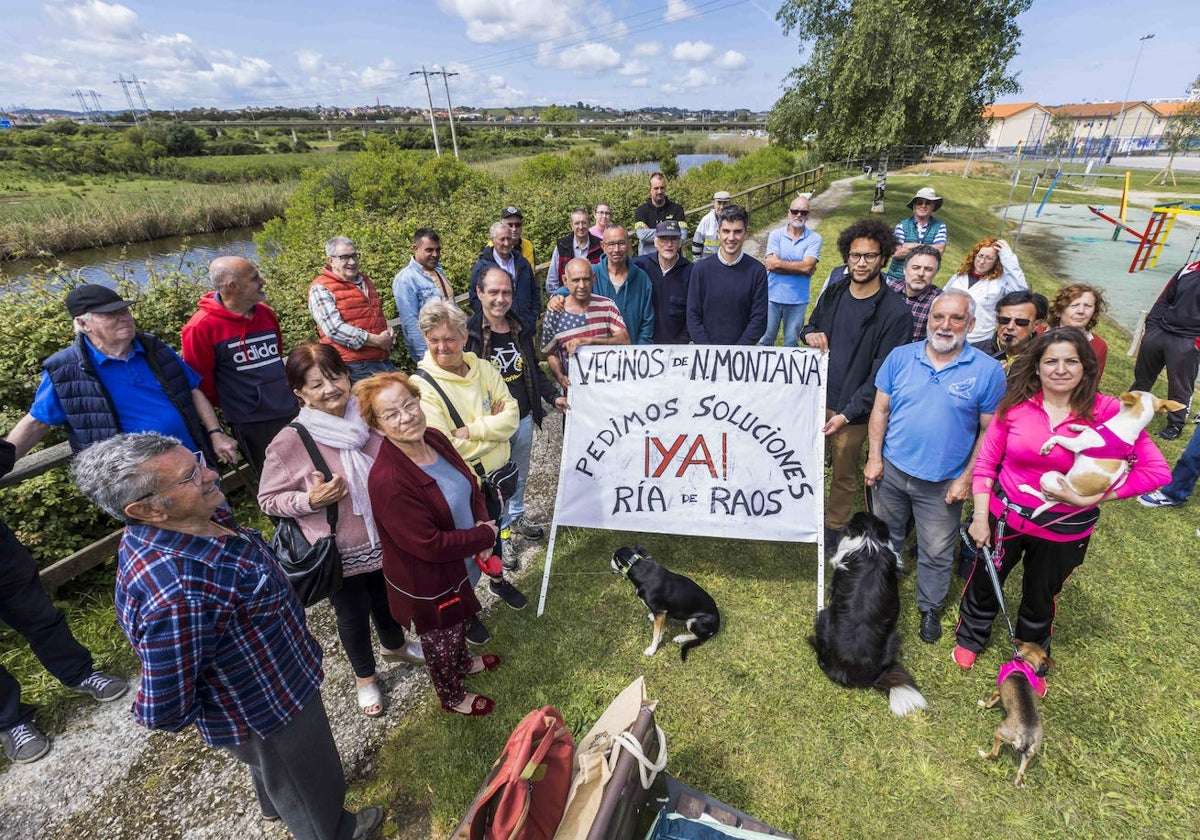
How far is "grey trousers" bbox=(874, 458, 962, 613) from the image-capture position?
10.7ft

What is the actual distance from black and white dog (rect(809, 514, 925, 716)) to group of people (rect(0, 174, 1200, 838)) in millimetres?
438

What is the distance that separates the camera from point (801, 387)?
11.7ft

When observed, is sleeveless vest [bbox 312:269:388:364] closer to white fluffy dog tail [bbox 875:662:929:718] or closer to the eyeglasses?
the eyeglasses

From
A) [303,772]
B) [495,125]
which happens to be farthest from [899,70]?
[495,125]

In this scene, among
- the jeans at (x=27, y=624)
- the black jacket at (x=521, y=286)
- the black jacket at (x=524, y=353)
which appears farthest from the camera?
the black jacket at (x=521, y=286)

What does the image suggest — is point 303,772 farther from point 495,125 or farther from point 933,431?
point 495,125

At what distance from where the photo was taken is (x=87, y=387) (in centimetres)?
286

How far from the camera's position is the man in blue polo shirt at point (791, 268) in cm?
585

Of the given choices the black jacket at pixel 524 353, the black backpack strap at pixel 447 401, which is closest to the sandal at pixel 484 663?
the black backpack strap at pixel 447 401

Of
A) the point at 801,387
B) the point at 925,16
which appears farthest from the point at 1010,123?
the point at 801,387

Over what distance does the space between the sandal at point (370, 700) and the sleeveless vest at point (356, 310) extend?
2.40 meters

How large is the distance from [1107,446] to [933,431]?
29.4 inches

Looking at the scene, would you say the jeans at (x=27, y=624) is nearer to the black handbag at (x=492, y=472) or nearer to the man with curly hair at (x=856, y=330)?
the black handbag at (x=492, y=472)

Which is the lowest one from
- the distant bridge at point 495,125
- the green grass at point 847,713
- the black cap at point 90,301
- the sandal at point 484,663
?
the green grass at point 847,713
